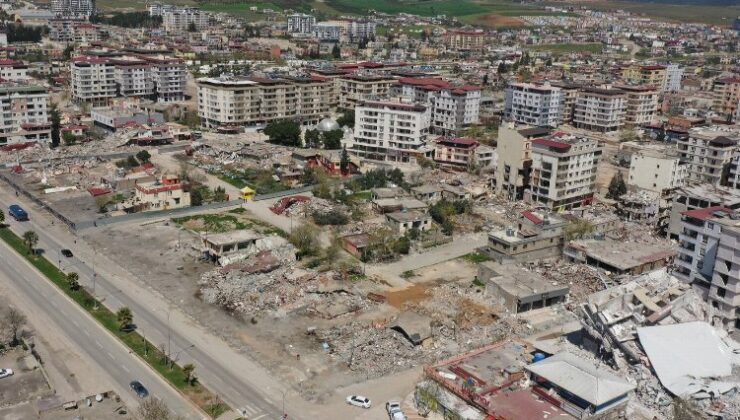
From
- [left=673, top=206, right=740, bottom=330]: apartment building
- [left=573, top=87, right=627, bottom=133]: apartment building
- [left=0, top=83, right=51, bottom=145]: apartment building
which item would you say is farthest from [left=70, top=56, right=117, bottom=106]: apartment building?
[left=673, top=206, right=740, bottom=330]: apartment building

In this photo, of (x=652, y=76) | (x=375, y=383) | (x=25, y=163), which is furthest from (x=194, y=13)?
(x=375, y=383)

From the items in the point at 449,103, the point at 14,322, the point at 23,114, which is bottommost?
the point at 14,322

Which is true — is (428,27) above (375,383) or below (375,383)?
above

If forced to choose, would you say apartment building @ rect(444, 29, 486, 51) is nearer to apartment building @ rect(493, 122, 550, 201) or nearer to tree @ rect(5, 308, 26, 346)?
apartment building @ rect(493, 122, 550, 201)

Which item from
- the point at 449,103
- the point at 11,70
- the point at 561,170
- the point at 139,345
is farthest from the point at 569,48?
the point at 139,345

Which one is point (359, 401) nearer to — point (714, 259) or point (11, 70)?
point (714, 259)

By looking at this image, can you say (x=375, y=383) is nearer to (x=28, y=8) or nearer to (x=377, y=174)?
(x=377, y=174)
